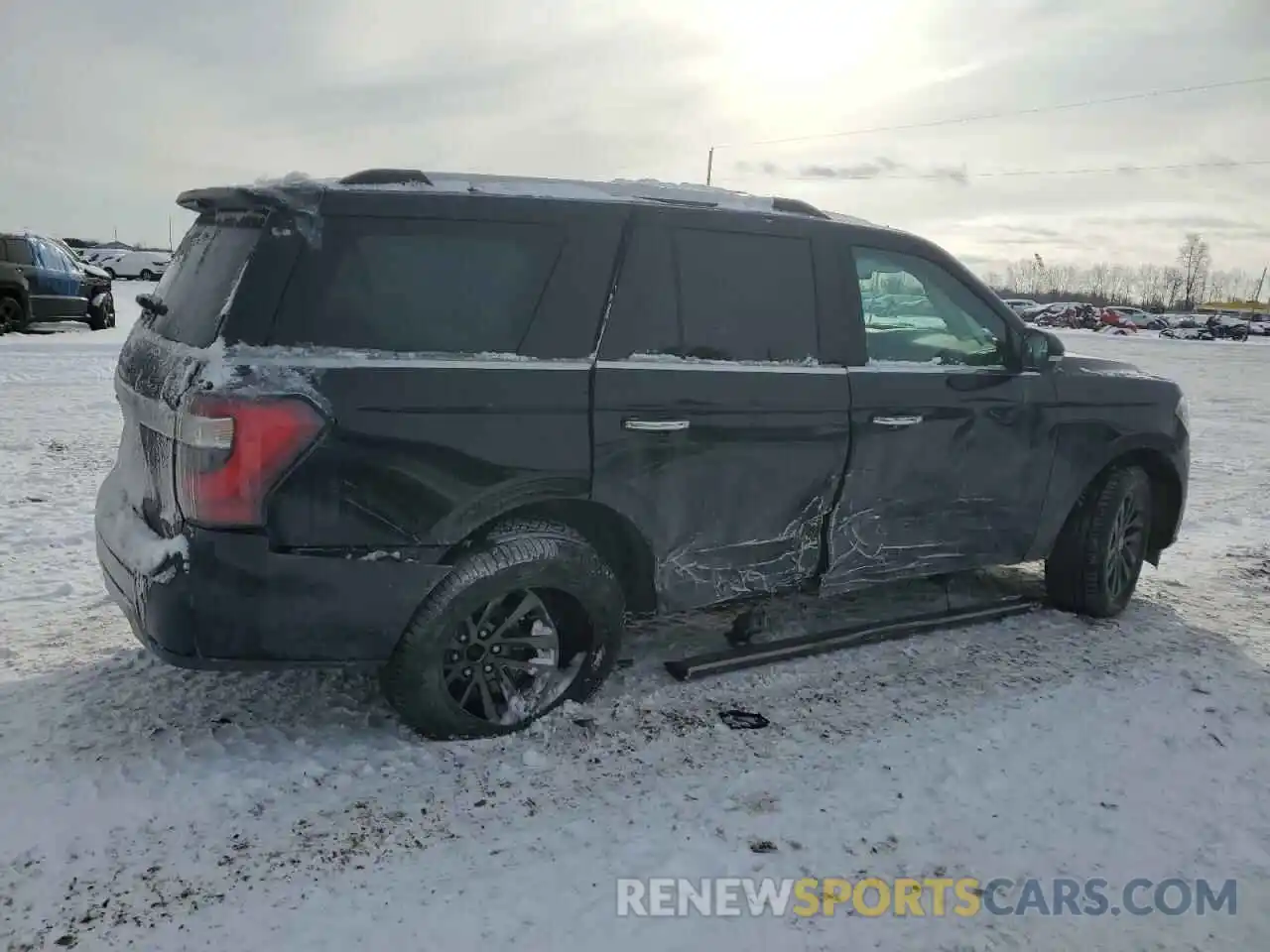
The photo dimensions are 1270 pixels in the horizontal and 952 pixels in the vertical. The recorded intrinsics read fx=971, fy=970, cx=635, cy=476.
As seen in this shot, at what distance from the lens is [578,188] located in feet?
11.7

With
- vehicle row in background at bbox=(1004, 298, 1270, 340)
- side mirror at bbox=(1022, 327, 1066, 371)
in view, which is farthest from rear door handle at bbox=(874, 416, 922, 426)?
vehicle row in background at bbox=(1004, 298, 1270, 340)

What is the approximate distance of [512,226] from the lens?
130 inches

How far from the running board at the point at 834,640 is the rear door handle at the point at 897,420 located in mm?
1004

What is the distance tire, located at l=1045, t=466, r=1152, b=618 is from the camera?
484 centimetres

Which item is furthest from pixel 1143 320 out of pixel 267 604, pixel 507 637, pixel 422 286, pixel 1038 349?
pixel 267 604

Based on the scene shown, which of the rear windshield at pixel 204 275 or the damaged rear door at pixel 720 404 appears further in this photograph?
the damaged rear door at pixel 720 404

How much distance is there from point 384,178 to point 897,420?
2223 millimetres

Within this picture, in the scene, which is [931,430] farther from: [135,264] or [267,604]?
[135,264]

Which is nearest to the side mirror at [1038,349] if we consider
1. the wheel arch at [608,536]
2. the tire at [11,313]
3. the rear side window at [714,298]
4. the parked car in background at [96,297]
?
the rear side window at [714,298]

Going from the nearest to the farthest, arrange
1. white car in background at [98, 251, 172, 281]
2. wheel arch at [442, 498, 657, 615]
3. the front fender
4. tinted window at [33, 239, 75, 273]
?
wheel arch at [442, 498, 657, 615], the front fender, tinted window at [33, 239, 75, 273], white car in background at [98, 251, 172, 281]

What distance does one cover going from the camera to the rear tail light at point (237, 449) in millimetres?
2852

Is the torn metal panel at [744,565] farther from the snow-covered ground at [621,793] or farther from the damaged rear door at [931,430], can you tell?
the snow-covered ground at [621,793]

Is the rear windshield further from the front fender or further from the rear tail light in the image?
the front fender

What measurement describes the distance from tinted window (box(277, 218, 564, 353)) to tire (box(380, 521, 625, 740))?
0.69 meters
